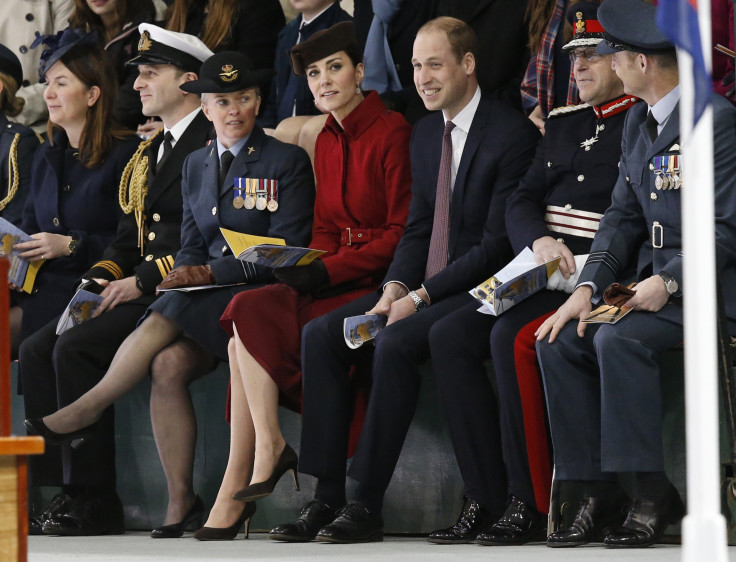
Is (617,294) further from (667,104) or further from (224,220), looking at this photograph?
(224,220)

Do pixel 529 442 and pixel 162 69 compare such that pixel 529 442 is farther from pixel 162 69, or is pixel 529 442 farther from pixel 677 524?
pixel 162 69

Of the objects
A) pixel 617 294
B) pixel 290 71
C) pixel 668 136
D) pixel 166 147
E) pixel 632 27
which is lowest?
pixel 617 294

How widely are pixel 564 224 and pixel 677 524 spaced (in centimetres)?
109

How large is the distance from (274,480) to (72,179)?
2.04 meters

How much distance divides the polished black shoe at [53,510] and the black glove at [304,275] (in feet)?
3.97

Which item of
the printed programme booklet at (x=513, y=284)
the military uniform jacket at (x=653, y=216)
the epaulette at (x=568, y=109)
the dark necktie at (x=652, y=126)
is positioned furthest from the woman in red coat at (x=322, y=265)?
the dark necktie at (x=652, y=126)

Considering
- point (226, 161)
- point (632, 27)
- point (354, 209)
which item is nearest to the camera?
point (632, 27)

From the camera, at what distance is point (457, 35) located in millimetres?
4914

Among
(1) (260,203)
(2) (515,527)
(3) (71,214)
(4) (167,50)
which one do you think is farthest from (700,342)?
(3) (71,214)

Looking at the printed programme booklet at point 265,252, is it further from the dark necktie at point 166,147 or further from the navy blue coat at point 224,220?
the dark necktie at point 166,147

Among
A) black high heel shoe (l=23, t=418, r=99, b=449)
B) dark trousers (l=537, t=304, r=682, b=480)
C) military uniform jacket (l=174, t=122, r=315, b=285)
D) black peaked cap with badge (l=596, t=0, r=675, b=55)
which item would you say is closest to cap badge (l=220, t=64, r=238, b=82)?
military uniform jacket (l=174, t=122, r=315, b=285)

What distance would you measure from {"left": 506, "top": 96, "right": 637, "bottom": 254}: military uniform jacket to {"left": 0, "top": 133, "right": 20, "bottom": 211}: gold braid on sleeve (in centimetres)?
263

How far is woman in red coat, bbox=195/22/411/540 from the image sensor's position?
180 inches

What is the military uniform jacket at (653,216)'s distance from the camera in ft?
13.2
